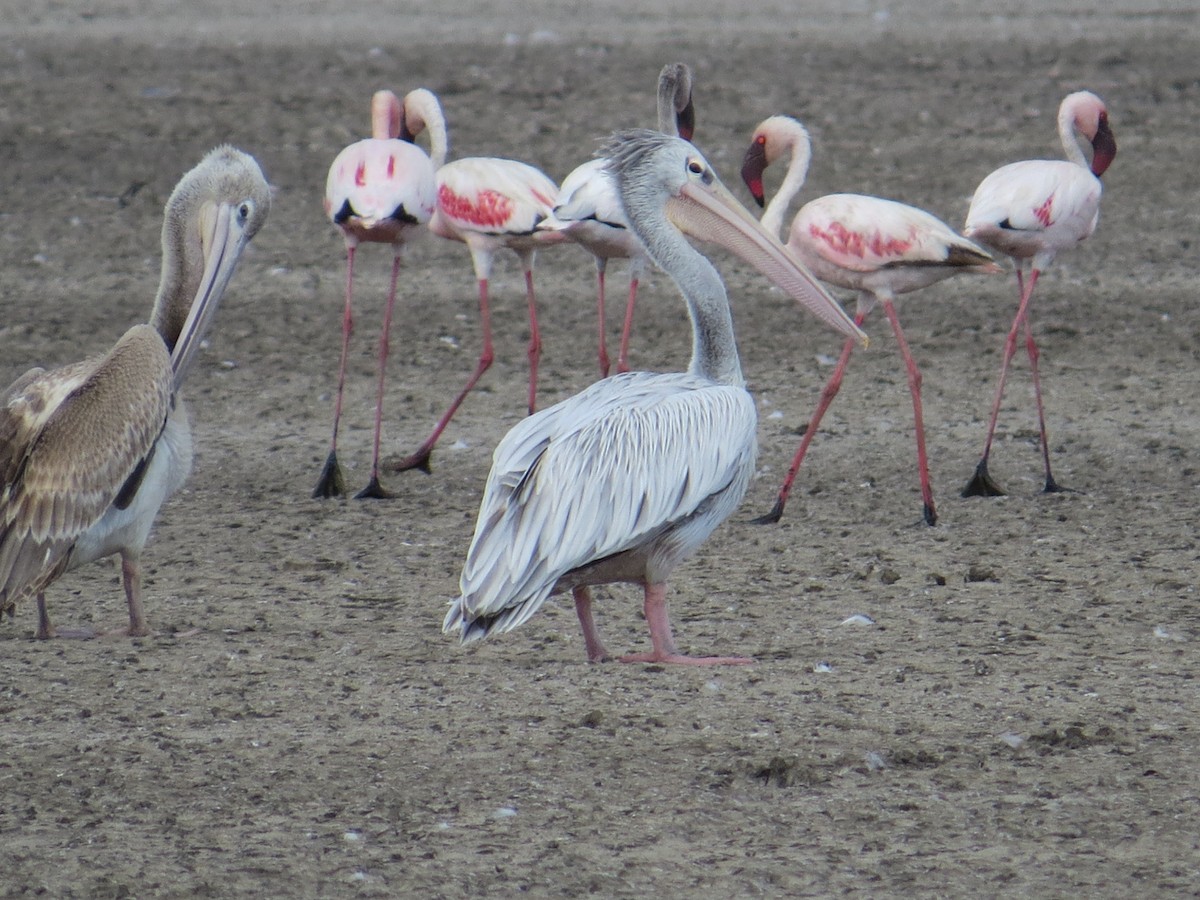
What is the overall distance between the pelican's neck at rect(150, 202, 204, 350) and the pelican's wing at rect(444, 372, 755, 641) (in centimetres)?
132

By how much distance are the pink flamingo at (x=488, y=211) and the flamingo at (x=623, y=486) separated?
206 centimetres

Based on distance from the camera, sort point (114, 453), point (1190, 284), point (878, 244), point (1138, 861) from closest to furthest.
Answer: point (1138, 861)
point (114, 453)
point (878, 244)
point (1190, 284)

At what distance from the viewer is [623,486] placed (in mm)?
5277

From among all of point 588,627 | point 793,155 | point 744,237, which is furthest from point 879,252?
point 588,627

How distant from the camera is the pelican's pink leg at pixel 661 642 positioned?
5391 mm

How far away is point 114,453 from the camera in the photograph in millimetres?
5484

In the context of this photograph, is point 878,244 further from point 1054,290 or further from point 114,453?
point 1054,290

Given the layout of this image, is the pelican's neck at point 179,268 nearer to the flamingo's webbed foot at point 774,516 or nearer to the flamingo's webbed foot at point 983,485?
the flamingo's webbed foot at point 774,516

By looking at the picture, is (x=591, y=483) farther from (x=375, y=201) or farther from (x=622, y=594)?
(x=375, y=201)

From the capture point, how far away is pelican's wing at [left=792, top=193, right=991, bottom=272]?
275 inches

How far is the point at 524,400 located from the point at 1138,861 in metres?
5.36

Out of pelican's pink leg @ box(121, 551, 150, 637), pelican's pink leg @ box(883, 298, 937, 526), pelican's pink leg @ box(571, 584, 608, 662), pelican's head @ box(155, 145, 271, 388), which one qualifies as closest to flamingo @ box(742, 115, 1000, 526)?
pelican's pink leg @ box(883, 298, 937, 526)

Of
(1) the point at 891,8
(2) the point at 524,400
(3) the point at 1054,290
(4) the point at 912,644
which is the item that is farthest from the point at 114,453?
(1) the point at 891,8

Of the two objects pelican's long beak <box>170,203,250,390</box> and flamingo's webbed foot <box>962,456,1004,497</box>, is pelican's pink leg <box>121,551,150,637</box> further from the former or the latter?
flamingo's webbed foot <box>962,456,1004,497</box>
